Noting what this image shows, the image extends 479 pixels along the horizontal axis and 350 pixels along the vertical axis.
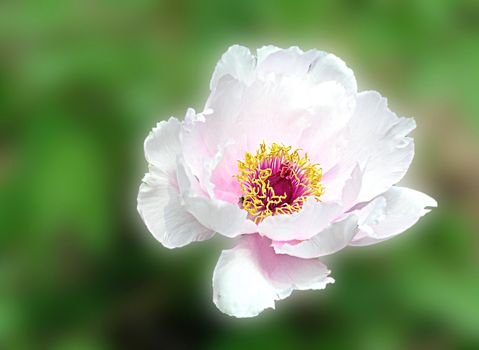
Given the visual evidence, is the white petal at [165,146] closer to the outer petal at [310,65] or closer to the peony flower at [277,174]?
the peony flower at [277,174]

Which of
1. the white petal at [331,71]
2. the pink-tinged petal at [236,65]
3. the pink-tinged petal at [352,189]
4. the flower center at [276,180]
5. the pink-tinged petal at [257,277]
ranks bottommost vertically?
the pink-tinged petal at [257,277]

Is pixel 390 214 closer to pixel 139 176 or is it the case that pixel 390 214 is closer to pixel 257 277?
pixel 257 277

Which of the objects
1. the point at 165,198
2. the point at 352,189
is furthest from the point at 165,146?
the point at 352,189

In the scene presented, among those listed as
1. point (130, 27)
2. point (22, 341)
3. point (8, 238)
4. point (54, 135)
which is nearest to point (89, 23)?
point (130, 27)

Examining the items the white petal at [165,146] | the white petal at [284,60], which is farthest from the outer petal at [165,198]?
the white petal at [284,60]

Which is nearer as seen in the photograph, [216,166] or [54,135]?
[216,166]

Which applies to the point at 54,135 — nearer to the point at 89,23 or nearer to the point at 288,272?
the point at 89,23
